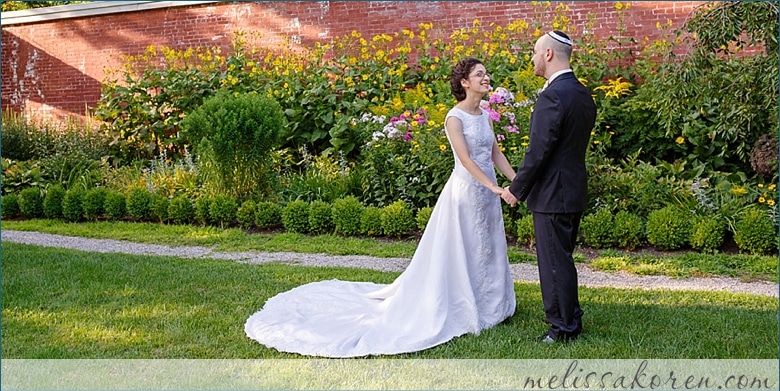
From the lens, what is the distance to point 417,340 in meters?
4.30

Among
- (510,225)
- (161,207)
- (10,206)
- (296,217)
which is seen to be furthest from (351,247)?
(10,206)

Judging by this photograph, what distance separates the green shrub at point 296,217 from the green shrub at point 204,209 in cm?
106

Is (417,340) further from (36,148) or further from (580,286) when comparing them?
(36,148)

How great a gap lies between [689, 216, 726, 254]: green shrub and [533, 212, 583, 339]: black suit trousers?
3078 millimetres

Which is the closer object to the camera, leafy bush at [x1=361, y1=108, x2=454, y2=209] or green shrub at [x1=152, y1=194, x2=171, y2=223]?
leafy bush at [x1=361, y1=108, x2=454, y2=209]

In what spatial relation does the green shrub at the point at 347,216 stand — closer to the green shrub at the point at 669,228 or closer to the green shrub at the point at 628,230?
the green shrub at the point at 628,230

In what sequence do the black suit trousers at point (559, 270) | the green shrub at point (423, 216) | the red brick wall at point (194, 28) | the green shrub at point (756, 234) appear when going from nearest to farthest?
the black suit trousers at point (559, 270) < the green shrub at point (756, 234) < the green shrub at point (423, 216) < the red brick wall at point (194, 28)

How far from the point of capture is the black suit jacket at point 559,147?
4.11 m

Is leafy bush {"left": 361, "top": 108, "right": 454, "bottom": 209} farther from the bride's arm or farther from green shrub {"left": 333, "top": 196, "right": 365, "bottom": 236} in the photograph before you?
the bride's arm

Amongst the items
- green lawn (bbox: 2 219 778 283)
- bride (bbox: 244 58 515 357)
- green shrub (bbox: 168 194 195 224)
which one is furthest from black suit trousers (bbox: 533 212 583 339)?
green shrub (bbox: 168 194 195 224)

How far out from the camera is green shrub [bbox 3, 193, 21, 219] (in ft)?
32.2

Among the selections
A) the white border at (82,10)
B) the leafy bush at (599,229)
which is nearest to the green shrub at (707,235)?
the leafy bush at (599,229)

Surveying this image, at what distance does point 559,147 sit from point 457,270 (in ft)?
3.43

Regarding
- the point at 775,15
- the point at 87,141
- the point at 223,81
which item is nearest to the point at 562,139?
the point at 775,15
